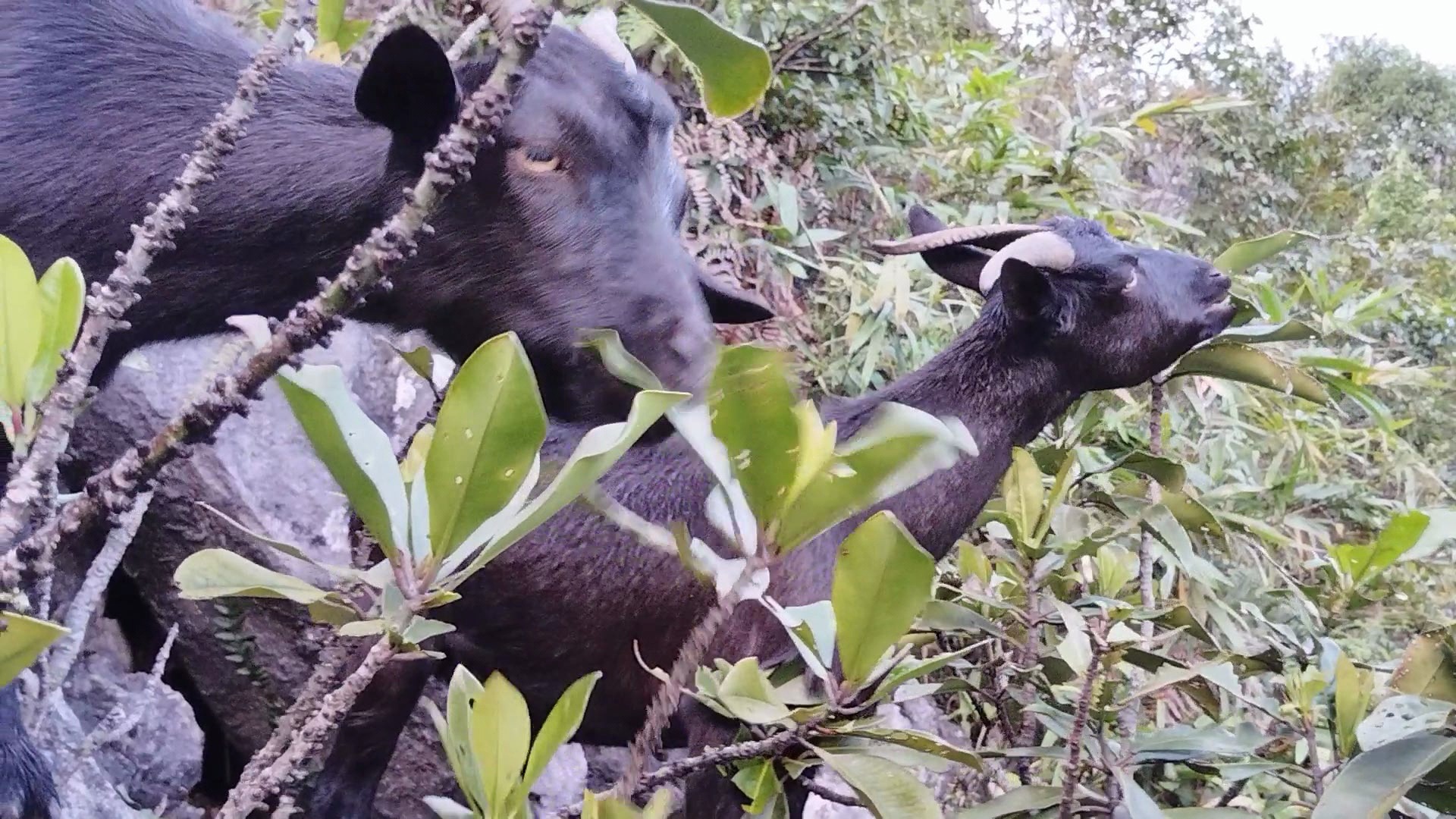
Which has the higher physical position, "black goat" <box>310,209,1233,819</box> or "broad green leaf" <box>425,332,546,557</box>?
"broad green leaf" <box>425,332,546,557</box>

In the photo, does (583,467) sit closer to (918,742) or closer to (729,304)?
(918,742)

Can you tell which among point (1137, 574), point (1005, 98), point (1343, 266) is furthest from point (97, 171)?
point (1343, 266)

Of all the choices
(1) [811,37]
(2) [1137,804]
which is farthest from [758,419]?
(1) [811,37]

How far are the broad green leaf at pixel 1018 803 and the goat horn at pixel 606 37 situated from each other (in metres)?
1.25

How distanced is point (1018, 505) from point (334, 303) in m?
1.16

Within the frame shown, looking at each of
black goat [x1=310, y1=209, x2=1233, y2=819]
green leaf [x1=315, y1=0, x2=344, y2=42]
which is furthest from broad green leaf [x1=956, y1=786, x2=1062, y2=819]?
green leaf [x1=315, y1=0, x2=344, y2=42]

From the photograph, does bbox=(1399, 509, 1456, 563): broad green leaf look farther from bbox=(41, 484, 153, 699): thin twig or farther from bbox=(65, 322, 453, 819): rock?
bbox=(65, 322, 453, 819): rock

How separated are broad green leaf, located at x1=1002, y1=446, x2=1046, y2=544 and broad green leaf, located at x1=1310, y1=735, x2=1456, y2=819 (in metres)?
0.51

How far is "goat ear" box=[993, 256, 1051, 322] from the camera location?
5.82ft

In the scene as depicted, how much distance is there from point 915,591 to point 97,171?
1386mm

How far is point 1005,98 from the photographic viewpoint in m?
4.18

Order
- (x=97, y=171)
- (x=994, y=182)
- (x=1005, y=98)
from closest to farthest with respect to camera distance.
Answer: (x=97, y=171)
(x=994, y=182)
(x=1005, y=98)

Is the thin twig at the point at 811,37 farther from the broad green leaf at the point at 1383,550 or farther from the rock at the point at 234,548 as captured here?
the broad green leaf at the point at 1383,550

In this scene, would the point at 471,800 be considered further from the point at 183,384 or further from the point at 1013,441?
the point at 183,384
